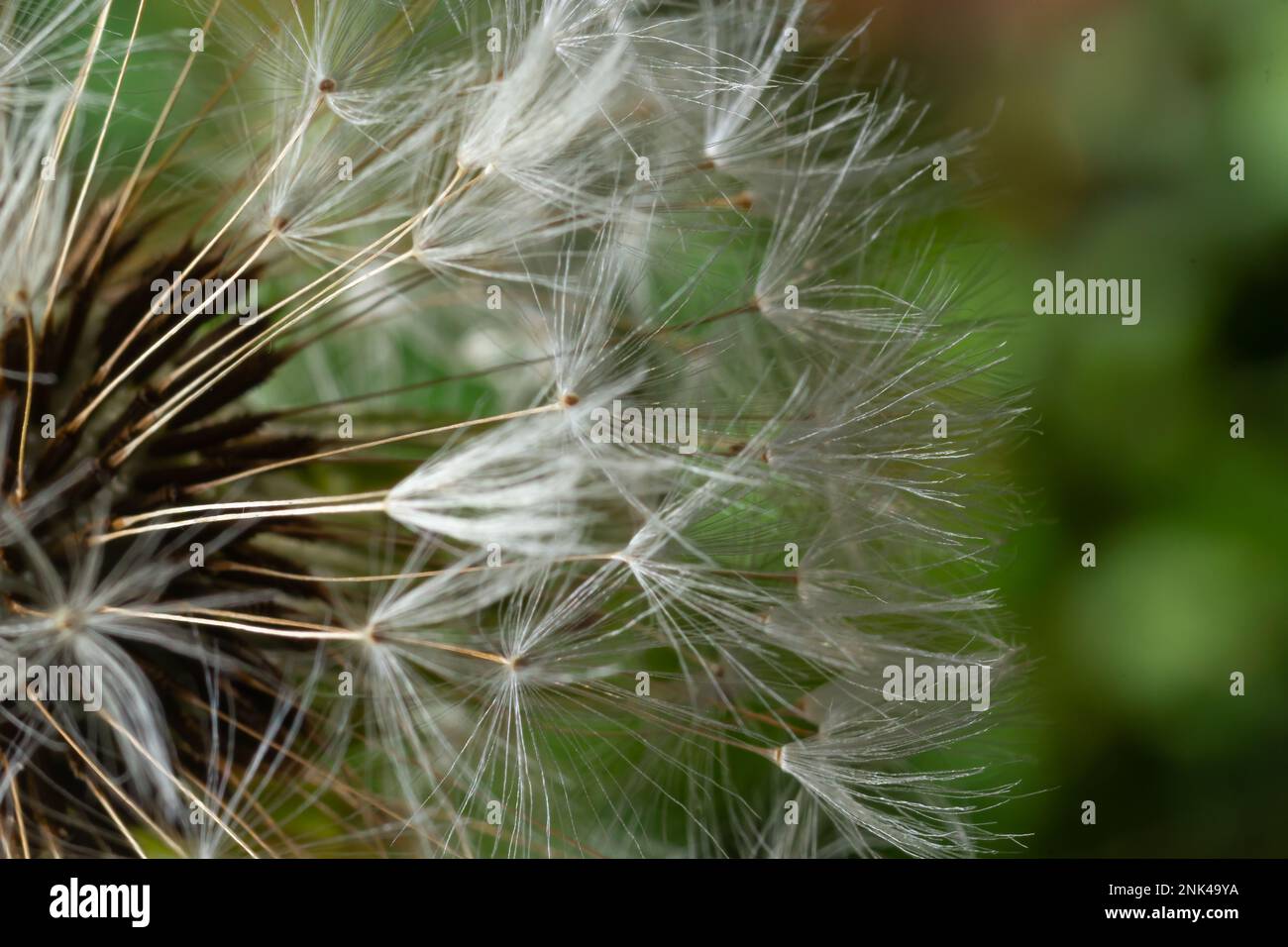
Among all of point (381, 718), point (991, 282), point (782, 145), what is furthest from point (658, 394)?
point (991, 282)

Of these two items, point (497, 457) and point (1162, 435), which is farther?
point (1162, 435)

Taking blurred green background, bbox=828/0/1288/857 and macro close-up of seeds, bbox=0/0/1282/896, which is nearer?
macro close-up of seeds, bbox=0/0/1282/896

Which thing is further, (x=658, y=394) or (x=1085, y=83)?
(x=1085, y=83)

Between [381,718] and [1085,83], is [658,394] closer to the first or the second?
[381,718]

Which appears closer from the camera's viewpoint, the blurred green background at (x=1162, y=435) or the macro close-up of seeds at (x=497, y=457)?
the macro close-up of seeds at (x=497, y=457)

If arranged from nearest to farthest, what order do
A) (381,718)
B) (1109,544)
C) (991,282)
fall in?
(381,718), (991,282), (1109,544)
